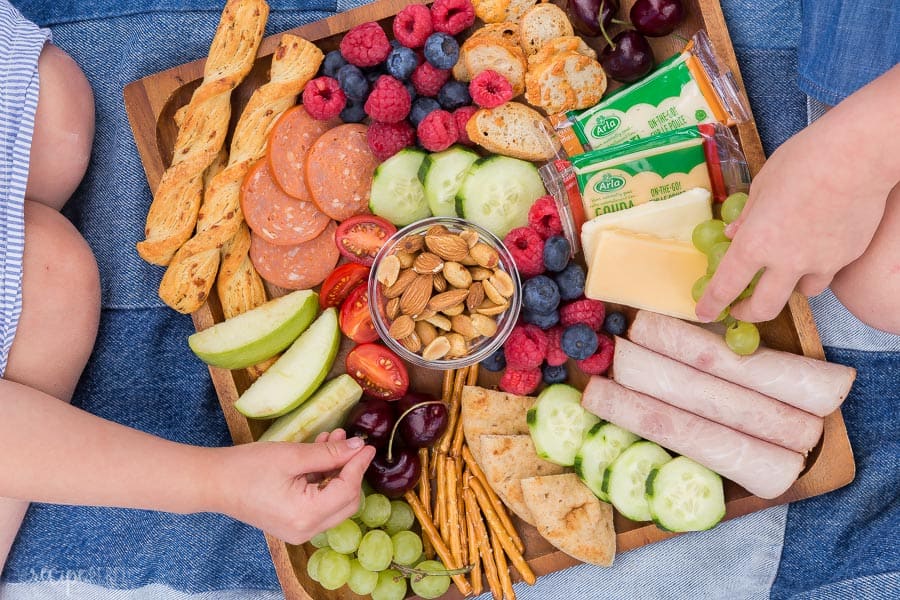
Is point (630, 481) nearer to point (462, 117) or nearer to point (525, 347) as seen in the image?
point (525, 347)

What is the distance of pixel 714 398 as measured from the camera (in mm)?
1196

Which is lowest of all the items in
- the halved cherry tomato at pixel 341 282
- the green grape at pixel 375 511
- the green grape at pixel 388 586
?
the green grape at pixel 388 586

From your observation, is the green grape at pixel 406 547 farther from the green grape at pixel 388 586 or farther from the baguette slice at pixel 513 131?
the baguette slice at pixel 513 131

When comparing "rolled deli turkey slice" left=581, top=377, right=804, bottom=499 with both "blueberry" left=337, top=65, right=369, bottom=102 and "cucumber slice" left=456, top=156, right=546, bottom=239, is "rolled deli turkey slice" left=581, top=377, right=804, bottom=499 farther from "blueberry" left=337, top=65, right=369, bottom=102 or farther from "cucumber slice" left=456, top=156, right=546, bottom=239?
"blueberry" left=337, top=65, right=369, bottom=102

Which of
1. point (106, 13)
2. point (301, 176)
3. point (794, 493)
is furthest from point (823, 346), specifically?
point (106, 13)

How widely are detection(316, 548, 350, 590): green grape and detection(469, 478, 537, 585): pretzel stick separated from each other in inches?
9.7

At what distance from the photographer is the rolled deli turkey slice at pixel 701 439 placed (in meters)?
1.16

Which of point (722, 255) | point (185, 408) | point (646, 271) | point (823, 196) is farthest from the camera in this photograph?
point (185, 408)

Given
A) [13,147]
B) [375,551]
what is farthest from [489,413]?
[13,147]

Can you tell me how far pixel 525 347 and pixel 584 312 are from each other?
0.37 ft

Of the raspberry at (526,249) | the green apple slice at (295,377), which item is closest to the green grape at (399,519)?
the green apple slice at (295,377)

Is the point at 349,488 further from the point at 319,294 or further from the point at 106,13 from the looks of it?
the point at 106,13

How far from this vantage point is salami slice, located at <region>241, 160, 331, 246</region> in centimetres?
123

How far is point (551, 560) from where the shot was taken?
1237mm
